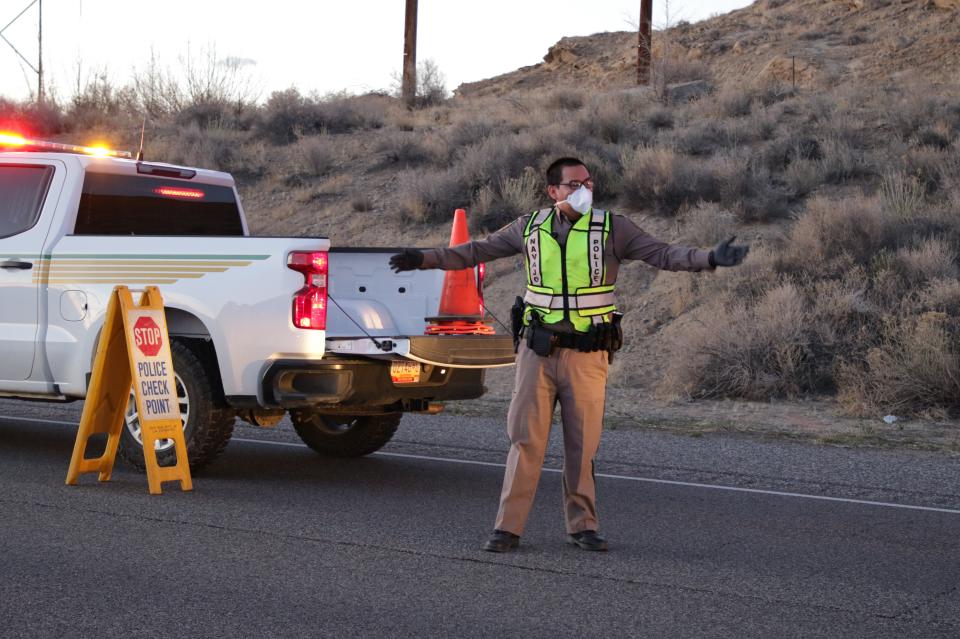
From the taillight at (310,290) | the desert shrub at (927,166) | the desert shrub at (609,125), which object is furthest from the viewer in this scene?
the desert shrub at (609,125)

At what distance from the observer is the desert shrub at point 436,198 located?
916 inches

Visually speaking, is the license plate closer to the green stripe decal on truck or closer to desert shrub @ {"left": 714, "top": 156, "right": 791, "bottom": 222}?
the green stripe decal on truck

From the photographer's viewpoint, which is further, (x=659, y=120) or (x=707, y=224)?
(x=659, y=120)

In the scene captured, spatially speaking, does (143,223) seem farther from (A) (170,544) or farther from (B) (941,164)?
(B) (941,164)

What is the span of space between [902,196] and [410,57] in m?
17.5

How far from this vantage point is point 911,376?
1297cm

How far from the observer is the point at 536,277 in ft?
22.2

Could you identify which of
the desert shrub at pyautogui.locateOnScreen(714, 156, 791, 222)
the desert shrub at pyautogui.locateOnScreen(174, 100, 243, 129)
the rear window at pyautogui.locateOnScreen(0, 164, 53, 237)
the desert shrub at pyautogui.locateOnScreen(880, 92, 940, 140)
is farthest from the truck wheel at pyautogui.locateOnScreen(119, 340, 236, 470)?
the desert shrub at pyautogui.locateOnScreen(174, 100, 243, 129)

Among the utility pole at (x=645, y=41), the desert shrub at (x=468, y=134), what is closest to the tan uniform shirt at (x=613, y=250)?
the desert shrub at (x=468, y=134)

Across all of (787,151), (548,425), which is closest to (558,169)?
(548,425)

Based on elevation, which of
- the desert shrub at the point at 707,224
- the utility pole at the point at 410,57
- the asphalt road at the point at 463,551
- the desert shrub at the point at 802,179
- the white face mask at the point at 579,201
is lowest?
the asphalt road at the point at 463,551

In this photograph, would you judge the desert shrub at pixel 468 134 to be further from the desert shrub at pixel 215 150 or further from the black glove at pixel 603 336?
the black glove at pixel 603 336

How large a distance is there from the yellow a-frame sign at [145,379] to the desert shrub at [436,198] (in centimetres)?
1496

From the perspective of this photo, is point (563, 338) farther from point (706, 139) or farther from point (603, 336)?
point (706, 139)
